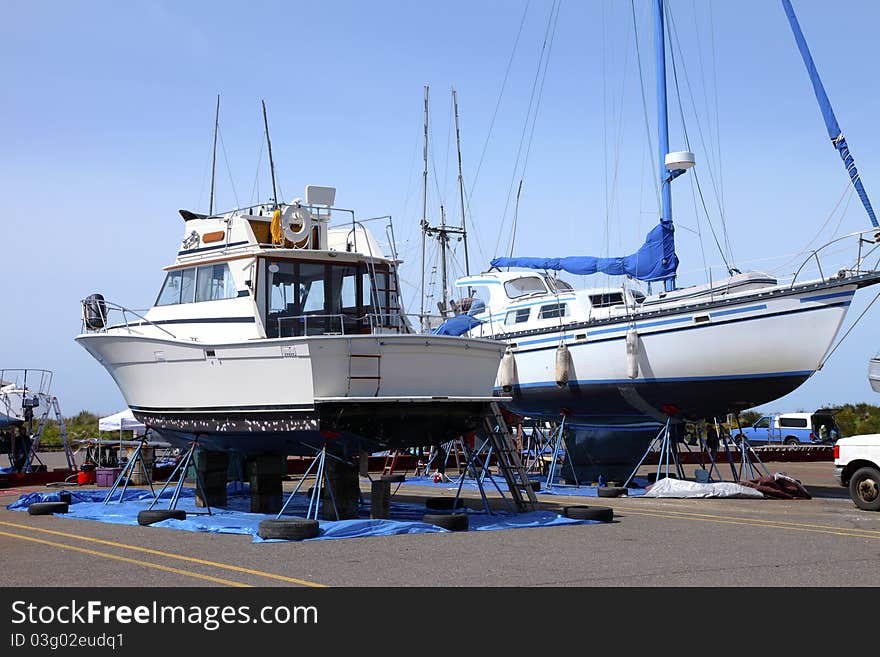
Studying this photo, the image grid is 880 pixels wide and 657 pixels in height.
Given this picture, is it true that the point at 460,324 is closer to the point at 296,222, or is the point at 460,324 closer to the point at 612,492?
the point at 612,492

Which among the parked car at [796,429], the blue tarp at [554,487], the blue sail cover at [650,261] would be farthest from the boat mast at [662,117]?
the parked car at [796,429]

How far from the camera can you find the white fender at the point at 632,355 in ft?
81.1

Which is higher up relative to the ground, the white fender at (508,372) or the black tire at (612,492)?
the white fender at (508,372)

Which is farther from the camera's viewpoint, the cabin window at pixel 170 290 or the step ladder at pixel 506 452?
the cabin window at pixel 170 290

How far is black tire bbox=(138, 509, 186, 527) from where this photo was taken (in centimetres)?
1597

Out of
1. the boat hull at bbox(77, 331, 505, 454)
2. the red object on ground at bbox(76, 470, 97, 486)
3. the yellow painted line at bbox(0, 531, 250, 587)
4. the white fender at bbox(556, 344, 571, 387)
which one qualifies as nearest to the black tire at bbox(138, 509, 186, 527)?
the boat hull at bbox(77, 331, 505, 454)

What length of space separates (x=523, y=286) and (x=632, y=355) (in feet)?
19.2

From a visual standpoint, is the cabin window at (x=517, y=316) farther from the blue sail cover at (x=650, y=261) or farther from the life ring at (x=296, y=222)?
the life ring at (x=296, y=222)

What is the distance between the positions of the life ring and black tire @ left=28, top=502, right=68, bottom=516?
604cm

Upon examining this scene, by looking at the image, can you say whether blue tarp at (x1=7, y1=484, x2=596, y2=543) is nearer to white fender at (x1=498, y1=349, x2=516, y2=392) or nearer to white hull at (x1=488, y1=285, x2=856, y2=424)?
white hull at (x1=488, y1=285, x2=856, y2=424)

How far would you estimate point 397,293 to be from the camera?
1858 cm

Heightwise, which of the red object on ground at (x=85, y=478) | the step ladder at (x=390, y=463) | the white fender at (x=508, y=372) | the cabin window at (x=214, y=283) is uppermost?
the cabin window at (x=214, y=283)

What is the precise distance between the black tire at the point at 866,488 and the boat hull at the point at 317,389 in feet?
23.3

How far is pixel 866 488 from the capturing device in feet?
61.0
